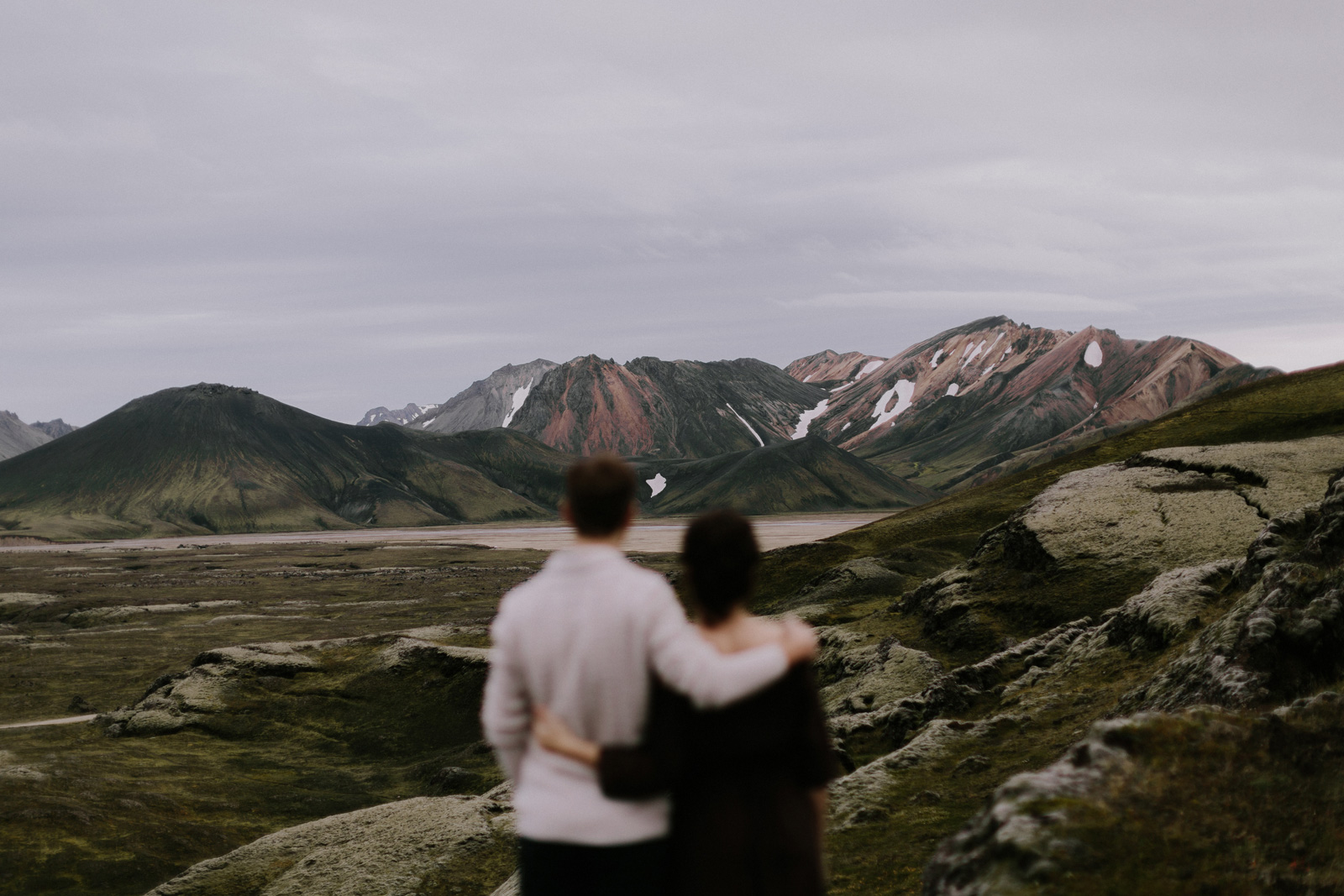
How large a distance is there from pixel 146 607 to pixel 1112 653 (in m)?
138

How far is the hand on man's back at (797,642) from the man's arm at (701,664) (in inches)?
3.8

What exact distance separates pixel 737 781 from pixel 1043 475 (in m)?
88.7

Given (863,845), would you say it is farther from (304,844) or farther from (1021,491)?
(1021,491)

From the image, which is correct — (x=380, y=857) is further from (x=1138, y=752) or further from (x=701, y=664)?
(x=701, y=664)

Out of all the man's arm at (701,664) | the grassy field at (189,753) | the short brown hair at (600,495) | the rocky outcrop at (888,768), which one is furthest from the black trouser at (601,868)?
the grassy field at (189,753)

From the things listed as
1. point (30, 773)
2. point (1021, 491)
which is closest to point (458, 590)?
point (1021, 491)

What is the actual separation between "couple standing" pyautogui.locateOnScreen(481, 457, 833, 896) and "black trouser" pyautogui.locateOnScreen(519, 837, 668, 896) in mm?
12

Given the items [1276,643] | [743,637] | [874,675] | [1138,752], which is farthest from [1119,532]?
[743,637]

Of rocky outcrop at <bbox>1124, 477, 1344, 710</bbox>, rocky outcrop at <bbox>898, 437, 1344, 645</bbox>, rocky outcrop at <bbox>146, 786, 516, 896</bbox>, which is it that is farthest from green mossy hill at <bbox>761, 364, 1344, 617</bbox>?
rocky outcrop at <bbox>1124, 477, 1344, 710</bbox>

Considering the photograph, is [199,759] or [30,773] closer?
[30,773]

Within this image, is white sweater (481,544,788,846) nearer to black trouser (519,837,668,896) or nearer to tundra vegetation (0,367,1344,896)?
black trouser (519,837,668,896)

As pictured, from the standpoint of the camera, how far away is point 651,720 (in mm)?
6344

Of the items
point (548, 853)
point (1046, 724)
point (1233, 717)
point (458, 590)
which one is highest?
point (548, 853)

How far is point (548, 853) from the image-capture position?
647 cm
